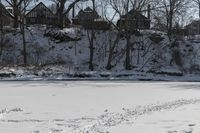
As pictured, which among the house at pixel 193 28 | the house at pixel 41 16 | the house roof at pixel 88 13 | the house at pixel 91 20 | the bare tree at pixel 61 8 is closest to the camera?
the house roof at pixel 88 13

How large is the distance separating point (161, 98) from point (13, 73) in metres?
18.8

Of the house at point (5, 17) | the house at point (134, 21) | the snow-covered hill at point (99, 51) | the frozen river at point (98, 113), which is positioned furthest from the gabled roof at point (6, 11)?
the frozen river at point (98, 113)

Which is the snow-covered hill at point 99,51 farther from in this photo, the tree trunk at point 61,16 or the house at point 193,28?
the house at point 193,28

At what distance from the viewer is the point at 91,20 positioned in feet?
164

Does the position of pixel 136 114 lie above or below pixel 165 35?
below

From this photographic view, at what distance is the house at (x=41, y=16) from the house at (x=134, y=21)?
9.63 m

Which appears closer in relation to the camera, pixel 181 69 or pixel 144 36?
pixel 181 69

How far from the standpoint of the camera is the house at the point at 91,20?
4975 cm

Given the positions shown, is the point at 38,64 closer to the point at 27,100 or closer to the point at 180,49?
the point at 180,49

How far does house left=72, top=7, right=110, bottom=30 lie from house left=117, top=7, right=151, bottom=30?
1.82 meters

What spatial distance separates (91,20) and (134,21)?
Result: 14.8ft

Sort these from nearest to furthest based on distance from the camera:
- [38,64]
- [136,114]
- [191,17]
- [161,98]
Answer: [136,114] → [161,98] → [38,64] → [191,17]

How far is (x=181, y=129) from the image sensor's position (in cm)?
1341

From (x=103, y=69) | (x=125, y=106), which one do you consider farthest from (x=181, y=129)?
(x=103, y=69)
